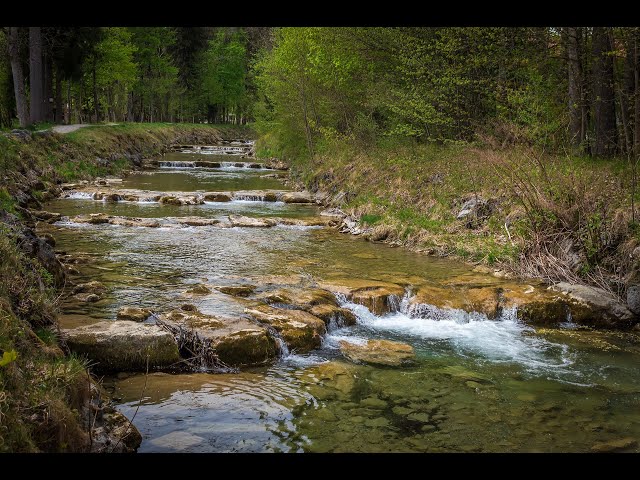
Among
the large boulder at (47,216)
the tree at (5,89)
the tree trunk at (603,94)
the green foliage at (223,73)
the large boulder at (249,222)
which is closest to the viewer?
the tree trunk at (603,94)

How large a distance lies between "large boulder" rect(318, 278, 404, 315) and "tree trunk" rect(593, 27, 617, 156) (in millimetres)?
7398

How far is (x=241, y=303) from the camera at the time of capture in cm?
886

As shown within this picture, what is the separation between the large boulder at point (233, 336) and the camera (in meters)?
7.09

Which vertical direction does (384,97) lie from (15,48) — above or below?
below

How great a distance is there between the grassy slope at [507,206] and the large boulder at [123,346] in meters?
7.46

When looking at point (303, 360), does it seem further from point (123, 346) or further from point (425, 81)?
point (425, 81)

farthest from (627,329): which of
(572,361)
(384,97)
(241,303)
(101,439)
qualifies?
(384,97)

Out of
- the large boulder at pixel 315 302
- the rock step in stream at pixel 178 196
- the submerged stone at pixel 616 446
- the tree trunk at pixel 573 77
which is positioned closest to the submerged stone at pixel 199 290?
the large boulder at pixel 315 302

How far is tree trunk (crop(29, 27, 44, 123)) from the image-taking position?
85.9 ft

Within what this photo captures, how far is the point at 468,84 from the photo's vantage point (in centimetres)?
1825

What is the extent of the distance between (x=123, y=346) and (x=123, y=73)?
35.6 metres

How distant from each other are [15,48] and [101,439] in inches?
1057

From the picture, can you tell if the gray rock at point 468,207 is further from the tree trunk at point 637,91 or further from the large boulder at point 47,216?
the large boulder at point 47,216
